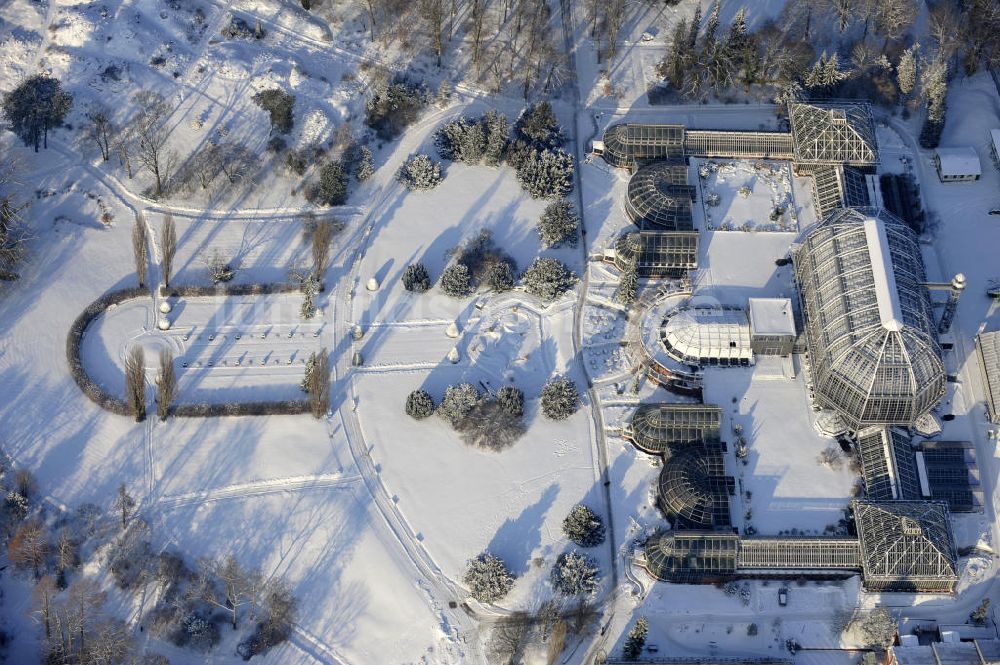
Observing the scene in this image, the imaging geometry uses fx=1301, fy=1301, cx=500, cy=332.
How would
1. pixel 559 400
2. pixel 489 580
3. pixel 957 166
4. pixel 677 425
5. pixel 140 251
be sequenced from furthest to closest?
1. pixel 957 166
2. pixel 140 251
3. pixel 559 400
4. pixel 677 425
5. pixel 489 580

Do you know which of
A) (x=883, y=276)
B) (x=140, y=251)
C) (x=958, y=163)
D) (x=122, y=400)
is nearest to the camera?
(x=883, y=276)

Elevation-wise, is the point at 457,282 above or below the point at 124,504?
above

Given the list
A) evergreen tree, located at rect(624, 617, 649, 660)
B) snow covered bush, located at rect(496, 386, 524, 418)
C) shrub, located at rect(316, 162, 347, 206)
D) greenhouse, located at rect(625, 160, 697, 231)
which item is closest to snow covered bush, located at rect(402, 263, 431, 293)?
shrub, located at rect(316, 162, 347, 206)

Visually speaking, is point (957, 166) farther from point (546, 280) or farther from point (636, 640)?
point (636, 640)

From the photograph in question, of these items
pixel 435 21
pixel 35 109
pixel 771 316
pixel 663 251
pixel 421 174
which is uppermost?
pixel 435 21

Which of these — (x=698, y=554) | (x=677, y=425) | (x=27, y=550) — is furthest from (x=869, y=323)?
(x=27, y=550)

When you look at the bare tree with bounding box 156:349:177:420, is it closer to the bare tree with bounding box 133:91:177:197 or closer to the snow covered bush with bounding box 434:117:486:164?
the bare tree with bounding box 133:91:177:197

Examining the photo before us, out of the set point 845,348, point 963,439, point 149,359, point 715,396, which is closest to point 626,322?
point 715,396
